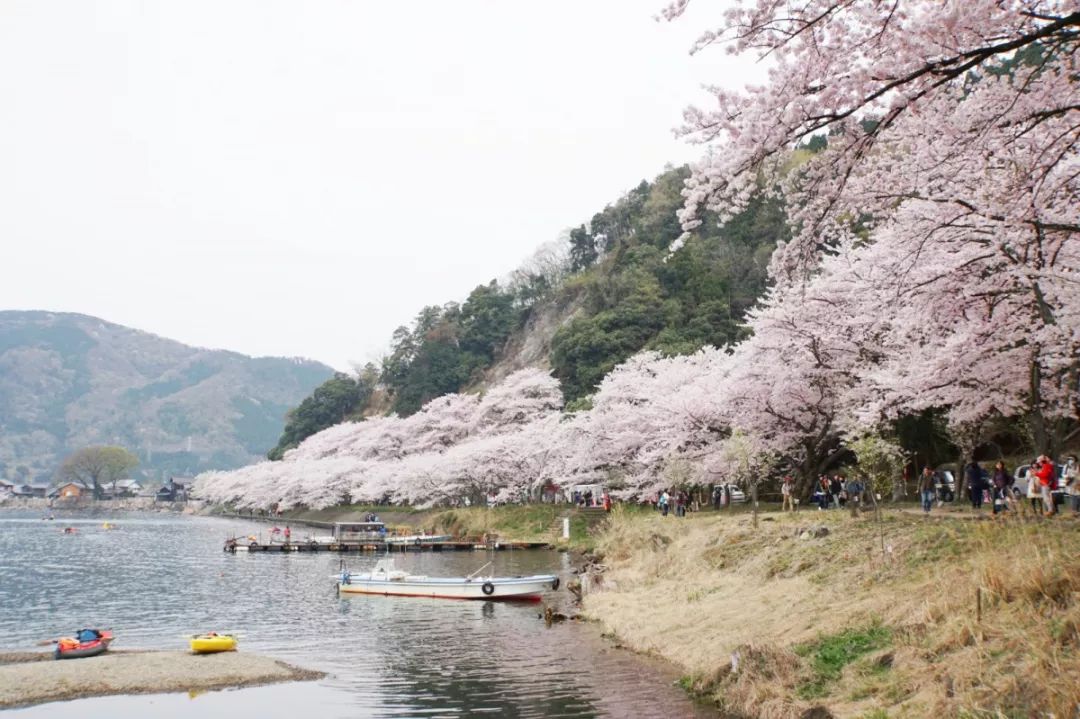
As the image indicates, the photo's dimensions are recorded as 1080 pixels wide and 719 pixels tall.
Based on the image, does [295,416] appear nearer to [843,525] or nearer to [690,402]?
[690,402]

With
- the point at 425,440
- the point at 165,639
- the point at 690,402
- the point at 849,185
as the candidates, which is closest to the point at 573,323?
the point at 425,440

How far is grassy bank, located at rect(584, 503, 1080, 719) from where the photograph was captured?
9.05 metres

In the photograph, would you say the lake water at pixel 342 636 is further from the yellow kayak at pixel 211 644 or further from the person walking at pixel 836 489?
the person walking at pixel 836 489

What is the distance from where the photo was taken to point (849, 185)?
10422mm

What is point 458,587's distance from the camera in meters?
29.3

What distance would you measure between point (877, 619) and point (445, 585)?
1994cm

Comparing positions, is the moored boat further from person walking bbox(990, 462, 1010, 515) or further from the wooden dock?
the wooden dock

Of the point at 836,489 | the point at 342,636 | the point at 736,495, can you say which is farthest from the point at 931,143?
the point at 736,495

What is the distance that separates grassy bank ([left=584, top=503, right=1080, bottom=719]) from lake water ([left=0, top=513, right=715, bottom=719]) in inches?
49.7

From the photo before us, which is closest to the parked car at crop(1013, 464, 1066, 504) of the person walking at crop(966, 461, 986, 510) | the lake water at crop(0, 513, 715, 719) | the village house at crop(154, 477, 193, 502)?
the person walking at crop(966, 461, 986, 510)

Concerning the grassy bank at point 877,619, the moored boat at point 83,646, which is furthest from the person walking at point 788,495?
the moored boat at point 83,646

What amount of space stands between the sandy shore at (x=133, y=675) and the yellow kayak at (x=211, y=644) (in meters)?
0.30

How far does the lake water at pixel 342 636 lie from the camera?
14695 mm

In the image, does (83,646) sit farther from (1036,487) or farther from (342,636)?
(1036,487)
